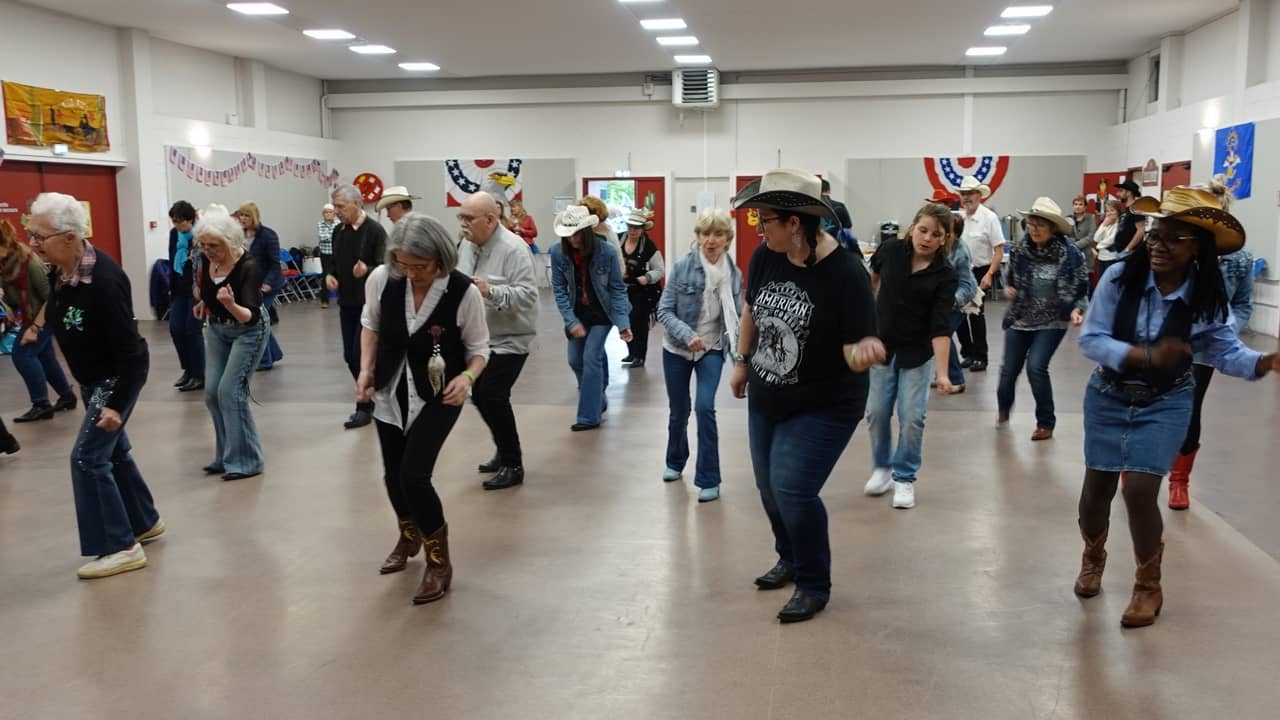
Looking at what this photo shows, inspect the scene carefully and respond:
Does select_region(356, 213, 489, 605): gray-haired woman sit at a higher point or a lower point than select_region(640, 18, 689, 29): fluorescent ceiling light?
lower

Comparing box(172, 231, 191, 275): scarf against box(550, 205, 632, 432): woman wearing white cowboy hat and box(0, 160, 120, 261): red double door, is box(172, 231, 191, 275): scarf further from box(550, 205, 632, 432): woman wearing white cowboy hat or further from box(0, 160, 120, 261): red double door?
box(550, 205, 632, 432): woman wearing white cowboy hat

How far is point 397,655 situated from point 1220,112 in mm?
13560

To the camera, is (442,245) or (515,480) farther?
(515,480)

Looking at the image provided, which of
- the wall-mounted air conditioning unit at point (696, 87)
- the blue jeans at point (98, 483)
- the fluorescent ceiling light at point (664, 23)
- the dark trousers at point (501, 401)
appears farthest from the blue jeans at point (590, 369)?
the wall-mounted air conditioning unit at point (696, 87)

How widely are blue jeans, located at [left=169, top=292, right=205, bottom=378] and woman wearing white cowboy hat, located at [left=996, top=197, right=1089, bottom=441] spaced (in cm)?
648

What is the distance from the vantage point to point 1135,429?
11.9ft

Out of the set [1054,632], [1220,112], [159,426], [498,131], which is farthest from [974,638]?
[498,131]

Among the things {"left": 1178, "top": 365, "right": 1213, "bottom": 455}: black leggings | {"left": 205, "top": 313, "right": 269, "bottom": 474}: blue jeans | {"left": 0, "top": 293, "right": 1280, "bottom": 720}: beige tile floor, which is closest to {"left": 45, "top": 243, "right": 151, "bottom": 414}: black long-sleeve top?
{"left": 0, "top": 293, "right": 1280, "bottom": 720}: beige tile floor

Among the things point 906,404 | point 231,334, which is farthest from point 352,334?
point 906,404

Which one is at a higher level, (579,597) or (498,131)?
(498,131)

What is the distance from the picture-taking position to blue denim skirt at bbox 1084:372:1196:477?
357 centimetres

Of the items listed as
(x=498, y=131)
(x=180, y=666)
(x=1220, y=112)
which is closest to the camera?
(x=180, y=666)

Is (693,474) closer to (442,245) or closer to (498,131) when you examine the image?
(442,245)

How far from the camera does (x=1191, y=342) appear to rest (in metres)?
3.58
